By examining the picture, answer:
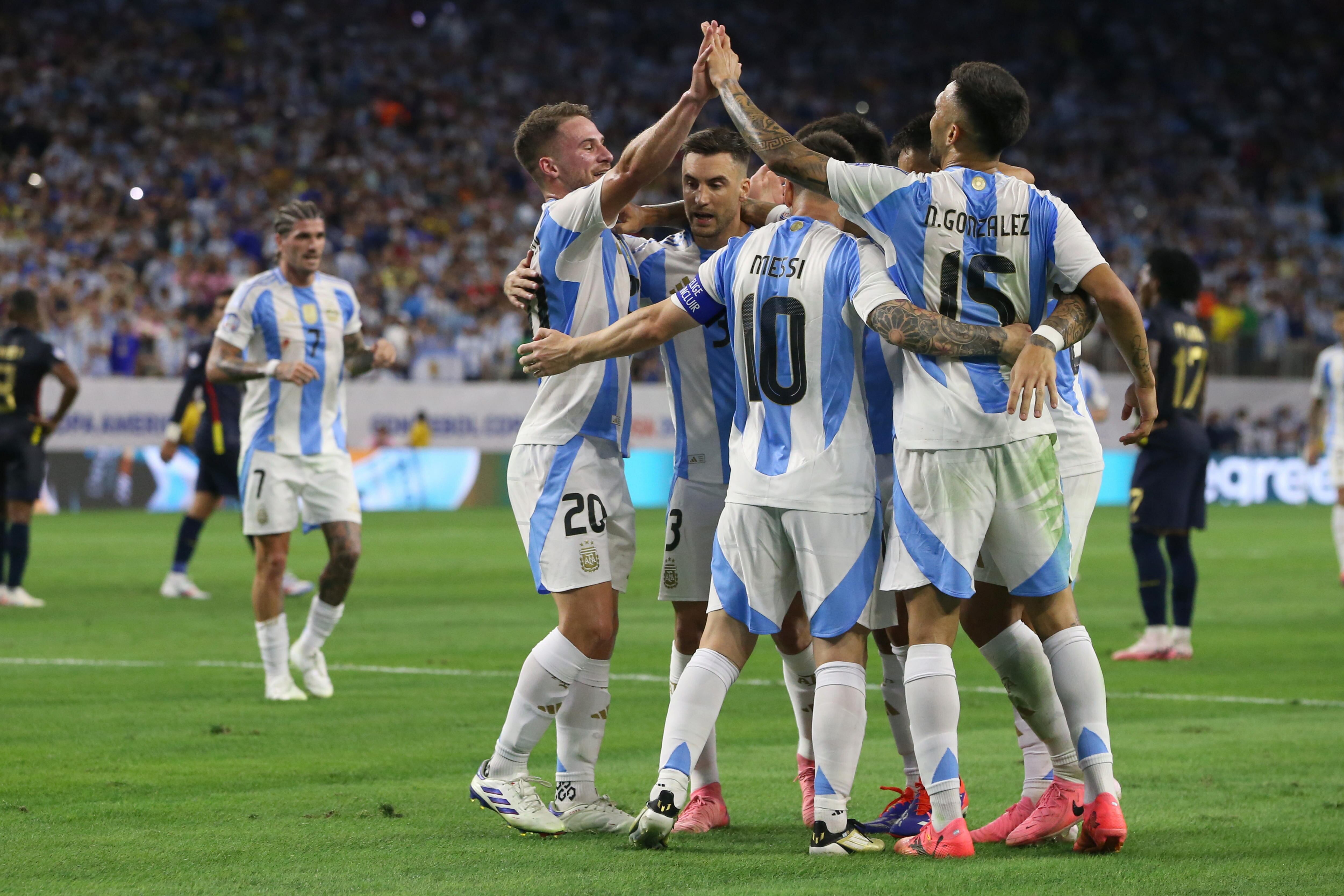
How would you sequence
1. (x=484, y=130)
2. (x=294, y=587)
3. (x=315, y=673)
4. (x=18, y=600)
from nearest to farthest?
(x=315, y=673) → (x=18, y=600) → (x=294, y=587) → (x=484, y=130)

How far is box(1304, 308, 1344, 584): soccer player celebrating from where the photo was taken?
1464cm

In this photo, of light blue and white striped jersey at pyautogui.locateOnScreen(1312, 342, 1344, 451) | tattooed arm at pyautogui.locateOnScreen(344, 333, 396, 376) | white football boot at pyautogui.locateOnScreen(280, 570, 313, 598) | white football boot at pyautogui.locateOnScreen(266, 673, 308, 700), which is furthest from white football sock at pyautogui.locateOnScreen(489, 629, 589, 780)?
light blue and white striped jersey at pyautogui.locateOnScreen(1312, 342, 1344, 451)

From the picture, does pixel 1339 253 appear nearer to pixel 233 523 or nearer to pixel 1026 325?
pixel 233 523

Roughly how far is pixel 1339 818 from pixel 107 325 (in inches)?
870

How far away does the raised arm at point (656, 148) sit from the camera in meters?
5.25

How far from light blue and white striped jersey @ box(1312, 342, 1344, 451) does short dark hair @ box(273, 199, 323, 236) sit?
942 cm

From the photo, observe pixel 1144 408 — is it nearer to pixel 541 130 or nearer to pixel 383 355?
pixel 541 130

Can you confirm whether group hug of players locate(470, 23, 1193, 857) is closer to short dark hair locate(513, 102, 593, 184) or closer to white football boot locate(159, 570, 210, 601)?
short dark hair locate(513, 102, 593, 184)

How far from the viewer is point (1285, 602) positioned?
14.1 metres

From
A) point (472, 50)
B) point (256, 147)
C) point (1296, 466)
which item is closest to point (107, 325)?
point (256, 147)

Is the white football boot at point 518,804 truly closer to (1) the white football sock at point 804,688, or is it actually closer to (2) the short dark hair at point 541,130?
(1) the white football sock at point 804,688

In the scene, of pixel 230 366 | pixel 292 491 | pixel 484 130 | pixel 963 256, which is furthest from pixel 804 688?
pixel 484 130

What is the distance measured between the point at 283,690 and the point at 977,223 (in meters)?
5.09

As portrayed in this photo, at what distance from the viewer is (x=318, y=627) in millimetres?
8844
